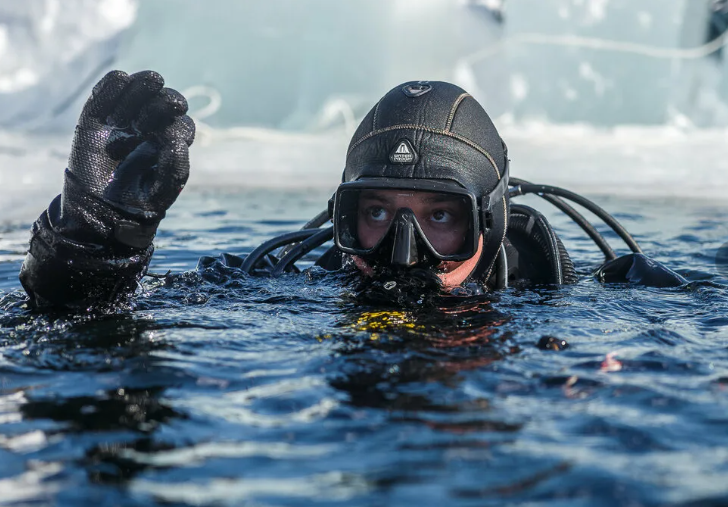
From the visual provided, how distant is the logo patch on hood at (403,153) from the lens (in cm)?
317

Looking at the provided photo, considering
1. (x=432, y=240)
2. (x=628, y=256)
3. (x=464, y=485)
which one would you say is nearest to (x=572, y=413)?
(x=464, y=485)

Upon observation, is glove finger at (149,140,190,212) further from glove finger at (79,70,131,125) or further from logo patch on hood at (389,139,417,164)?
logo patch on hood at (389,139,417,164)

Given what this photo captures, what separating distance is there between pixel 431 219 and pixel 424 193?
11cm

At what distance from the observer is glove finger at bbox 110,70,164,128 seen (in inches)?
107

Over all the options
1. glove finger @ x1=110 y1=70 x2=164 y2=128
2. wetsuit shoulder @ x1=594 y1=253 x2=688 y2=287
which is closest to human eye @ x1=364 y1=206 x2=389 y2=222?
glove finger @ x1=110 y1=70 x2=164 y2=128

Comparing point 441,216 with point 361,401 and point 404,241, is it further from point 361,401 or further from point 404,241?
point 361,401

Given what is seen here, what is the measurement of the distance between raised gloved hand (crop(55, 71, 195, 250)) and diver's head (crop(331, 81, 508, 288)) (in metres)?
0.71

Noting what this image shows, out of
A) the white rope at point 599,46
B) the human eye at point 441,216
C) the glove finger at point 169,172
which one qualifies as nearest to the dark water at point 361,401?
the human eye at point 441,216

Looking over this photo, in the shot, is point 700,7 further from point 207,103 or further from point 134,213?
point 134,213

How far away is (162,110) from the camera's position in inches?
106

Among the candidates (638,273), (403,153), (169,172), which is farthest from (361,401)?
(638,273)

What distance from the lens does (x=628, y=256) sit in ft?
12.4

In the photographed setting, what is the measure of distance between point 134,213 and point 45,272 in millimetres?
374

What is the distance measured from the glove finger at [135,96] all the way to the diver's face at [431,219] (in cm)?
94
